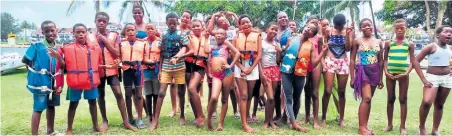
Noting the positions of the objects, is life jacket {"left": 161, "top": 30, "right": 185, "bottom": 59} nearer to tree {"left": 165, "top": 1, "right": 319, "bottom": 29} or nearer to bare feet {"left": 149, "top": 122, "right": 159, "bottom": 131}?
bare feet {"left": 149, "top": 122, "right": 159, "bottom": 131}

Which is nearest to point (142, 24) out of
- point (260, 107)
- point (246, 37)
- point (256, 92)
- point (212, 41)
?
point (212, 41)

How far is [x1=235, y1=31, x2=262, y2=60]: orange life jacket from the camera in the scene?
5.14m

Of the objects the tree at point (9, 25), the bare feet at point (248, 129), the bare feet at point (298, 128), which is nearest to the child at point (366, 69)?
the bare feet at point (298, 128)

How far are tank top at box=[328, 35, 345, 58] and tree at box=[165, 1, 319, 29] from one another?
27377 mm

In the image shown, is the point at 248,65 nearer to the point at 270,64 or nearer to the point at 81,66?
the point at 270,64

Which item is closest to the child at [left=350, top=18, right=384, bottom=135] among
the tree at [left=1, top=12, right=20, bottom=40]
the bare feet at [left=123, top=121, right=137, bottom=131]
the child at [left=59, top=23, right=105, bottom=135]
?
the bare feet at [left=123, top=121, right=137, bottom=131]

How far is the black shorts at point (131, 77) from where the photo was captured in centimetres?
530

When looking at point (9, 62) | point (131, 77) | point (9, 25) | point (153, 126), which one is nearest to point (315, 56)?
point (153, 126)

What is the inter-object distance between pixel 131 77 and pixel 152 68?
13.9 inches

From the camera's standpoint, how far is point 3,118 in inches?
240

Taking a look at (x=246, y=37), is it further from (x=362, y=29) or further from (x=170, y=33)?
(x=362, y=29)

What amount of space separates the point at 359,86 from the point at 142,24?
3.43 meters

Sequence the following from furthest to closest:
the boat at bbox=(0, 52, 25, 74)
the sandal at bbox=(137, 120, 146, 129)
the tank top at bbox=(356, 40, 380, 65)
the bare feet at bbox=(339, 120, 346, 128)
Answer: the boat at bbox=(0, 52, 25, 74) < the bare feet at bbox=(339, 120, 346, 128) < the sandal at bbox=(137, 120, 146, 129) < the tank top at bbox=(356, 40, 380, 65)

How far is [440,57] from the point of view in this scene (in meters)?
4.91
